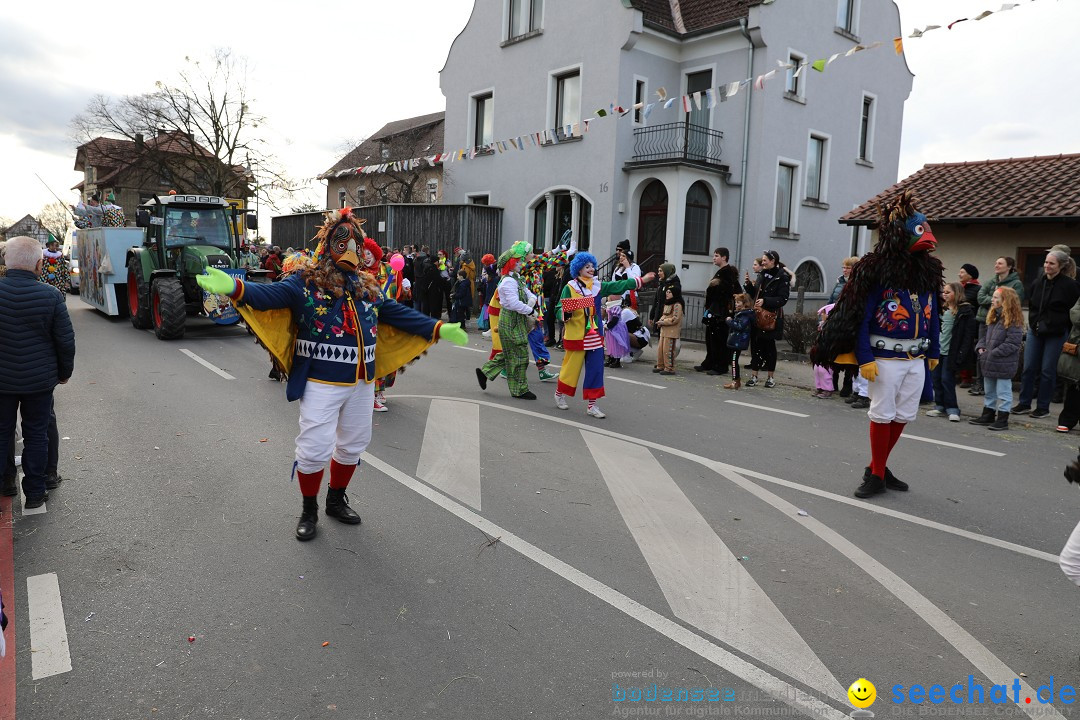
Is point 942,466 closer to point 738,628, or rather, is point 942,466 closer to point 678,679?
point 738,628

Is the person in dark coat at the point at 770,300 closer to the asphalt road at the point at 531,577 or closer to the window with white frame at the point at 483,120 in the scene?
the asphalt road at the point at 531,577

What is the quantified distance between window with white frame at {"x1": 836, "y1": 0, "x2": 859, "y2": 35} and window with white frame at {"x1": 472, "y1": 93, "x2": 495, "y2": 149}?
36.5 ft

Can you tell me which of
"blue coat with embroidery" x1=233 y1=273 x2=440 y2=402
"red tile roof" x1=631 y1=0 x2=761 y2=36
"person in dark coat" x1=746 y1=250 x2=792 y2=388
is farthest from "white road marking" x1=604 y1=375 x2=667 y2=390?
"red tile roof" x1=631 y1=0 x2=761 y2=36

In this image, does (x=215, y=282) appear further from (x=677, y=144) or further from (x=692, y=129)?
(x=692, y=129)

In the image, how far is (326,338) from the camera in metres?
4.46

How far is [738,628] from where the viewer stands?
354 centimetres

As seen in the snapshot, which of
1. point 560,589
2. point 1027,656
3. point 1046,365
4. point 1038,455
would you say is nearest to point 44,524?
point 560,589

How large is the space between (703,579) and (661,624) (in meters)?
0.62

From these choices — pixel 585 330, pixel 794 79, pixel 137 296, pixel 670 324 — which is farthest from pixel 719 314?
pixel 794 79

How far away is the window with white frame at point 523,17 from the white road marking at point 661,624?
21.5 metres

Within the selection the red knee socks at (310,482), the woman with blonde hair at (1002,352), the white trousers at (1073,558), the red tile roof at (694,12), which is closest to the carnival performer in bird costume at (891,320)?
→ the white trousers at (1073,558)

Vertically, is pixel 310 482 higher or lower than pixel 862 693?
higher

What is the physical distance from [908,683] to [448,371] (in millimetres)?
8864

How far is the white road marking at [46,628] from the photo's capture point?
122 inches
